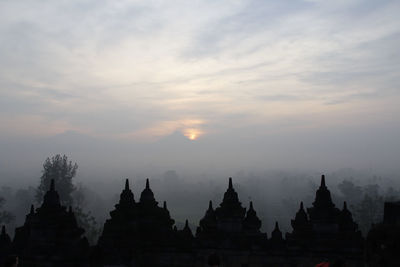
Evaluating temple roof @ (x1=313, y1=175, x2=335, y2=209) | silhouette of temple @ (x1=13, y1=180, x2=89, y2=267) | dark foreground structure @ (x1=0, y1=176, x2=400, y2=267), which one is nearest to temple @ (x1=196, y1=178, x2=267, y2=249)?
dark foreground structure @ (x1=0, y1=176, x2=400, y2=267)

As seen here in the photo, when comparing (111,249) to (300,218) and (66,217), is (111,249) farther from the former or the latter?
(300,218)

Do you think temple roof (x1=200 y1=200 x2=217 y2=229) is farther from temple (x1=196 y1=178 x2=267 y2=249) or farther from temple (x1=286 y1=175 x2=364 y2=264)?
temple (x1=286 y1=175 x2=364 y2=264)

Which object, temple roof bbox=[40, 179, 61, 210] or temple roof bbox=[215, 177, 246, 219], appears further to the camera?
temple roof bbox=[215, 177, 246, 219]

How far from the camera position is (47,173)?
79.0 meters

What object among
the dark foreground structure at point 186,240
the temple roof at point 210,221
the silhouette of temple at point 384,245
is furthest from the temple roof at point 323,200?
the temple roof at point 210,221

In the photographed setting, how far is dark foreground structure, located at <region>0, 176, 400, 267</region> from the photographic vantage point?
17.3 meters

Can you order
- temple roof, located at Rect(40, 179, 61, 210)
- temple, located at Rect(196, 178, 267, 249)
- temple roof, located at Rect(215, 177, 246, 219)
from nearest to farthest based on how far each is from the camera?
temple roof, located at Rect(40, 179, 61, 210)
temple, located at Rect(196, 178, 267, 249)
temple roof, located at Rect(215, 177, 246, 219)

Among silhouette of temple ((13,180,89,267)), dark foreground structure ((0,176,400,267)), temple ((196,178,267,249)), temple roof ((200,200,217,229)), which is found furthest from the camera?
temple roof ((200,200,217,229))

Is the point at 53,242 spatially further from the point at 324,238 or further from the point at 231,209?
the point at 324,238

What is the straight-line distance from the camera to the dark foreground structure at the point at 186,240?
17.3m

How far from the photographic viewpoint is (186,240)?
19312mm

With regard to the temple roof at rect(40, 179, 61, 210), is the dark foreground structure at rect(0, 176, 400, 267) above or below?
below

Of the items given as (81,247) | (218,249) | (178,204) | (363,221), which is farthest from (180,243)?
(178,204)

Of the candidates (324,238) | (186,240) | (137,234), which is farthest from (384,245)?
(137,234)
